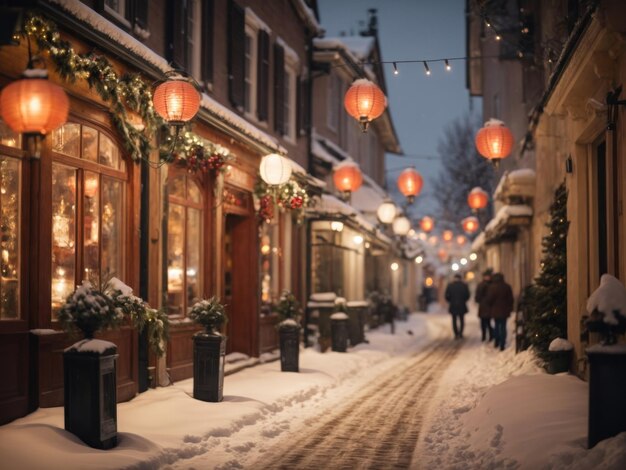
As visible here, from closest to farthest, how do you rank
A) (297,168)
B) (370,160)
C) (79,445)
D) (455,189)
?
(79,445) < (297,168) < (370,160) < (455,189)

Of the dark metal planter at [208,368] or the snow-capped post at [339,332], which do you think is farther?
the snow-capped post at [339,332]

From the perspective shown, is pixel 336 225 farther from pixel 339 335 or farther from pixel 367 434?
pixel 367 434

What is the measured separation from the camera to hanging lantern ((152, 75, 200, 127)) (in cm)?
1074

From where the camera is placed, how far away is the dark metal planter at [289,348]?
1515 centimetres

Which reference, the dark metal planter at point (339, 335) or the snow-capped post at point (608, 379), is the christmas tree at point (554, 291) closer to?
the snow-capped post at point (608, 379)

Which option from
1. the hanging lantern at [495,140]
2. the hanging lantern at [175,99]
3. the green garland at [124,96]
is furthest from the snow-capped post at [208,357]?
the hanging lantern at [495,140]

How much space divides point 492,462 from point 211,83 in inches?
384

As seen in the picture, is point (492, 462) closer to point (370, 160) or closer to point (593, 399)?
point (593, 399)

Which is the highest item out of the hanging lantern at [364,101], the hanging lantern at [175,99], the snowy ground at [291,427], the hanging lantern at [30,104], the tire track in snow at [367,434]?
the hanging lantern at [364,101]

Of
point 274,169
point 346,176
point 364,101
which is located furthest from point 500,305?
point 364,101

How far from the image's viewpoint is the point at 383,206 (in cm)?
2462

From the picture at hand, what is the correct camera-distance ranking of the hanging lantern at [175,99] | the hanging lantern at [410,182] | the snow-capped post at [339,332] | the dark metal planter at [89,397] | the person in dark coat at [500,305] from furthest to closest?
1. the hanging lantern at [410,182]
2. the person in dark coat at [500,305]
3. the snow-capped post at [339,332]
4. the hanging lantern at [175,99]
5. the dark metal planter at [89,397]

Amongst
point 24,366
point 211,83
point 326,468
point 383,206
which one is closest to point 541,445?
point 326,468

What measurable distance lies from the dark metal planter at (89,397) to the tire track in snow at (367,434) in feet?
4.89
